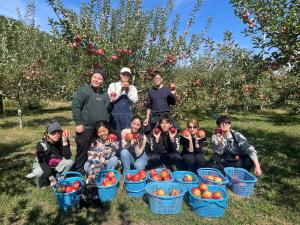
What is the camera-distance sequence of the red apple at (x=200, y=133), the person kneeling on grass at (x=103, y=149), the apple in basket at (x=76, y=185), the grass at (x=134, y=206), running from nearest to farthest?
the grass at (x=134, y=206)
the apple in basket at (x=76, y=185)
the person kneeling on grass at (x=103, y=149)
the red apple at (x=200, y=133)

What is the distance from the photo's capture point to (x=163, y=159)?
20.5 feet

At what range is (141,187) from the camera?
5.05 metres

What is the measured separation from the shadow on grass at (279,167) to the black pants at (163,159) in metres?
1.69

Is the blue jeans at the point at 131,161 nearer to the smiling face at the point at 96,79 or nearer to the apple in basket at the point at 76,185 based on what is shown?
the apple in basket at the point at 76,185

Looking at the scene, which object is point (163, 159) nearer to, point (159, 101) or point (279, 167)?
point (159, 101)

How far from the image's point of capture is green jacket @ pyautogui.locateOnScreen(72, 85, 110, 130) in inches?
217

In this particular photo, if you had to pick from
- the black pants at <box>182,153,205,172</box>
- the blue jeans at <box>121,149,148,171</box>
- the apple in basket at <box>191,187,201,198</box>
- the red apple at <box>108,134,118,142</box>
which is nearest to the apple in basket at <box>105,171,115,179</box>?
the blue jeans at <box>121,149,148,171</box>

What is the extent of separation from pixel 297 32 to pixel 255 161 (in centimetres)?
240

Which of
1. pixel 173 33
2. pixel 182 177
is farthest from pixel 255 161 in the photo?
pixel 173 33

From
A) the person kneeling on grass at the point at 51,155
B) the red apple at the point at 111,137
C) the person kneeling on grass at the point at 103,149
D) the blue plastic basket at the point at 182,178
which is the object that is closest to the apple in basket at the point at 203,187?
the blue plastic basket at the point at 182,178

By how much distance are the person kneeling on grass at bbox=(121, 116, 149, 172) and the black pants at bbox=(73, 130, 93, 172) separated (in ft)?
2.23

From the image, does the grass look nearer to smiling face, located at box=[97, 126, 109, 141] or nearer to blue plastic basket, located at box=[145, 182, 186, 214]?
blue plastic basket, located at box=[145, 182, 186, 214]

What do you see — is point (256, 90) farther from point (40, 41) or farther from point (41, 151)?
point (41, 151)

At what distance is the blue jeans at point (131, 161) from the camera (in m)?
5.62
